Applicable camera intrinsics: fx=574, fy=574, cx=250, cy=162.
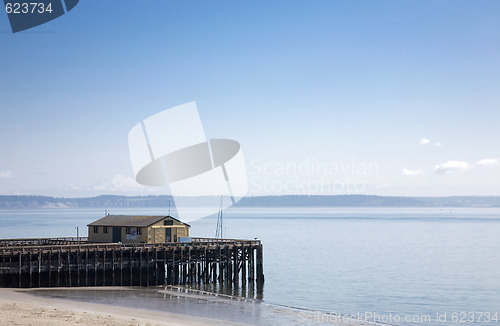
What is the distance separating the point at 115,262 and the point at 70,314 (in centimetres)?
2039

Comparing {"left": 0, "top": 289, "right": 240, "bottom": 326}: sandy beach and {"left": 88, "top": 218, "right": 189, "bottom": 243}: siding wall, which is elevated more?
{"left": 88, "top": 218, "right": 189, "bottom": 243}: siding wall

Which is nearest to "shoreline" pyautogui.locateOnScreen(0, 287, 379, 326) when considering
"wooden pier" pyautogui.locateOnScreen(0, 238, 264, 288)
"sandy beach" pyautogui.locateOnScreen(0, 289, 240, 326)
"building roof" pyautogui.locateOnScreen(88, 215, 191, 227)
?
"sandy beach" pyautogui.locateOnScreen(0, 289, 240, 326)

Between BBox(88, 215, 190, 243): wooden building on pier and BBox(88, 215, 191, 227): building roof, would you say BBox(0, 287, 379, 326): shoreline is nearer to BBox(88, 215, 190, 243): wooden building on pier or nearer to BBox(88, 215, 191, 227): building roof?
BBox(88, 215, 190, 243): wooden building on pier

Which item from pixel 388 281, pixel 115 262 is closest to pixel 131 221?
pixel 115 262

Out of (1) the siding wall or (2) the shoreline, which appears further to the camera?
(1) the siding wall

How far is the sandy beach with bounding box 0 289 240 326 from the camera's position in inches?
1347

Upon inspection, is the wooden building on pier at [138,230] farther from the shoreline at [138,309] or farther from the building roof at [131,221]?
the shoreline at [138,309]

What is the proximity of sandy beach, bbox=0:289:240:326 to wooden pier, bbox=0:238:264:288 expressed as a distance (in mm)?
3922

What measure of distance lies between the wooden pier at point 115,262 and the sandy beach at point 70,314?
3922 mm

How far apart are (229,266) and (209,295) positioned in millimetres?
9333

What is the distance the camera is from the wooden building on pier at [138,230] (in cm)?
Result: 6512

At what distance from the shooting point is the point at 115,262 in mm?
58312

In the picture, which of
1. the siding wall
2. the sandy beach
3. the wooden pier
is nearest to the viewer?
the sandy beach

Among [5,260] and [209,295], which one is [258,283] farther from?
[5,260]
